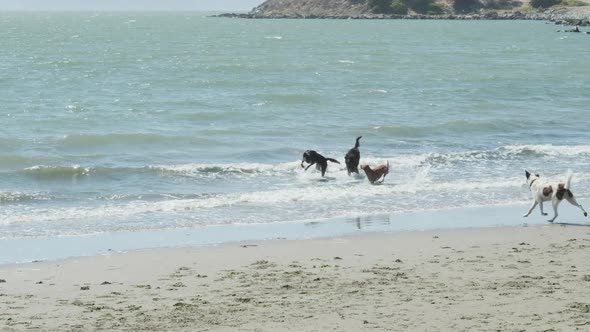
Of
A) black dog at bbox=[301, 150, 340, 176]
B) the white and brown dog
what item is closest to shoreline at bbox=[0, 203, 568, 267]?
the white and brown dog

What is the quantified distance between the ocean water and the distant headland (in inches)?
3325

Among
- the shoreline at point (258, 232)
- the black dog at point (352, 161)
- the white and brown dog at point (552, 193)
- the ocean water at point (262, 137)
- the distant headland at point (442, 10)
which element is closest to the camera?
the shoreline at point (258, 232)

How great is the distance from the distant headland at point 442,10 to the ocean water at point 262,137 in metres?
84.4

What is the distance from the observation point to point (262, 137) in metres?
27.2

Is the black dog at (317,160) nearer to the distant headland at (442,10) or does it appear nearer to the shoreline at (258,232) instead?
the shoreline at (258,232)

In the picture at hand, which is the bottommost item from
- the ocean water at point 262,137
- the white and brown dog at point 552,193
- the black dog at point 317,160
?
the ocean water at point 262,137

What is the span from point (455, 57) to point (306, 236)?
170ft

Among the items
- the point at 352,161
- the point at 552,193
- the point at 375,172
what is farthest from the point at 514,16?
the point at 552,193

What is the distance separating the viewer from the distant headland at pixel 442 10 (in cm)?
13975

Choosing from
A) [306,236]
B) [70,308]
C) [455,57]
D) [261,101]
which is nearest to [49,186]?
[306,236]

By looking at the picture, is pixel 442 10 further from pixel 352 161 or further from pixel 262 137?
pixel 352 161

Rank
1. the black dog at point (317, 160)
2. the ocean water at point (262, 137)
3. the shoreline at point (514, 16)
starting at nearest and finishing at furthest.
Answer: the ocean water at point (262, 137) < the black dog at point (317, 160) < the shoreline at point (514, 16)

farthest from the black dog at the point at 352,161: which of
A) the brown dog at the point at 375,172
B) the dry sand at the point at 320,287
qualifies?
the dry sand at the point at 320,287

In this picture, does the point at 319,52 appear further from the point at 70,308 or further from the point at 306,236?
the point at 70,308
